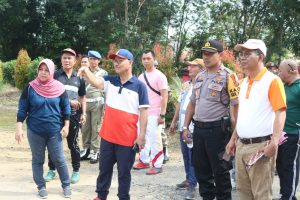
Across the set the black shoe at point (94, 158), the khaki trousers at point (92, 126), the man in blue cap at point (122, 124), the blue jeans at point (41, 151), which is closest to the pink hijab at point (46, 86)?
the blue jeans at point (41, 151)

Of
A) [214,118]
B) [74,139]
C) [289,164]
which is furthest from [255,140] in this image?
[74,139]

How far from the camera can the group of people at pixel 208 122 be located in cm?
403

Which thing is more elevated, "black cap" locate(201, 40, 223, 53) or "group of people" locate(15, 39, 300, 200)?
"black cap" locate(201, 40, 223, 53)

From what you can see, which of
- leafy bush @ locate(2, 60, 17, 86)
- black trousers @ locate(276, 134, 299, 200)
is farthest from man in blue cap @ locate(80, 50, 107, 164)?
leafy bush @ locate(2, 60, 17, 86)

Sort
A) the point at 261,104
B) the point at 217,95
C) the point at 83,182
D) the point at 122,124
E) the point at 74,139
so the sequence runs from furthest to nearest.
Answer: the point at 83,182 → the point at 74,139 → the point at 122,124 → the point at 217,95 → the point at 261,104

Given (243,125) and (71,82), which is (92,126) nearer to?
(71,82)

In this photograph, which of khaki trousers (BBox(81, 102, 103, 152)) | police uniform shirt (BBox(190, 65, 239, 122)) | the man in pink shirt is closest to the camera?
police uniform shirt (BBox(190, 65, 239, 122))

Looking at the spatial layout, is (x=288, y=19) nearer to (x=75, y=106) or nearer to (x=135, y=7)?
(x=135, y=7)

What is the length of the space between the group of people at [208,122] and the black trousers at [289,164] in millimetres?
12

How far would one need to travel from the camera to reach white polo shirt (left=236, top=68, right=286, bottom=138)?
154 inches

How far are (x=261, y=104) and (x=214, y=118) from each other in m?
0.84

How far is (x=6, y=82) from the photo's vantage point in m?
25.4

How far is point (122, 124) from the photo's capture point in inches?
194

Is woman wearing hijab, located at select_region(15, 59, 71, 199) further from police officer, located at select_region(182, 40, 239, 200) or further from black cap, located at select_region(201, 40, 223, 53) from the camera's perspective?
black cap, located at select_region(201, 40, 223, 53)
